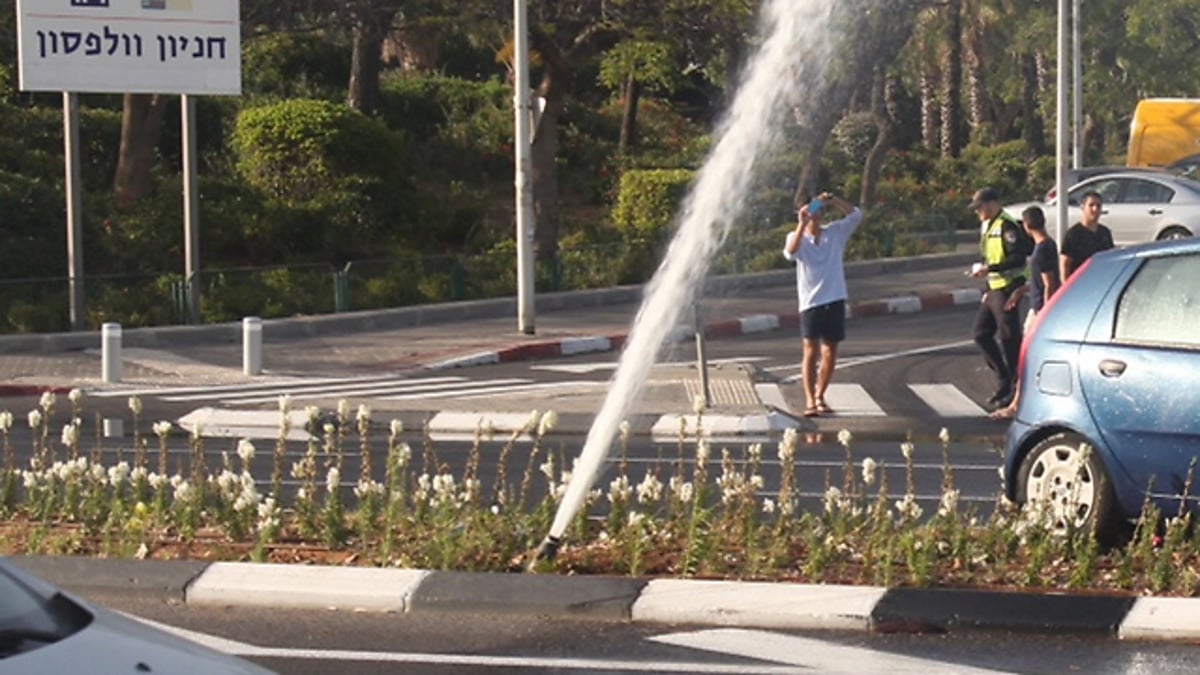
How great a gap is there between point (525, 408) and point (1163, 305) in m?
8.28

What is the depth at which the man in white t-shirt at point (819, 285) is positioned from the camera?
16953 millimetres

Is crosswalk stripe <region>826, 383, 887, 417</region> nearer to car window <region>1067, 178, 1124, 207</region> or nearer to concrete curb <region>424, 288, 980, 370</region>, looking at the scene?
concrete curb <region>424, 288, 980, 370</region>

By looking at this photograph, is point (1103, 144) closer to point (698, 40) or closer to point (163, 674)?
point (698, 40)

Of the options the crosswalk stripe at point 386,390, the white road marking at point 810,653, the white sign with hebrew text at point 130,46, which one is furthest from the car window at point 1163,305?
the white sign with hebrew text at point 130,46

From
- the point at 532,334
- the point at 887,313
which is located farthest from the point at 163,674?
the point at 887,313

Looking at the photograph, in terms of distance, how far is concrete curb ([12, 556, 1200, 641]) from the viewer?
8.73 m

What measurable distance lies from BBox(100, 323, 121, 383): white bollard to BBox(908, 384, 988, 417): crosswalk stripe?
741cm

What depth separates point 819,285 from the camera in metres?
17.3

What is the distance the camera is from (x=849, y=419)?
17516mm

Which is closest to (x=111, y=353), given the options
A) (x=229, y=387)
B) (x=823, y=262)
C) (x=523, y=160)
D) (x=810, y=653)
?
(x=229, y=387)

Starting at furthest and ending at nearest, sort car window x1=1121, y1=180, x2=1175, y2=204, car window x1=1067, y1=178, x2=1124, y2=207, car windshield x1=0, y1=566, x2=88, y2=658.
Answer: car window x1=1067, y1=178, x2=1124, y2=207
car window x1=1121, y1=180, x2=1175, y2=204
car windshield x1=0, y1=566, x2=88, y2=658

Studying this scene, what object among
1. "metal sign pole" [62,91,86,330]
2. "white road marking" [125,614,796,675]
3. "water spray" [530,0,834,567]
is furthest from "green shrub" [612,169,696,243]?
"white road marking" [125,614,796,675]

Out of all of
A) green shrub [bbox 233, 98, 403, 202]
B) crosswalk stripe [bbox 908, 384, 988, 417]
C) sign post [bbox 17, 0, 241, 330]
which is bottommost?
crosswalk stripe [bbox 908, 384, 988, 417]

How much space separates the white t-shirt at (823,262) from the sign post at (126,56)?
889cm
